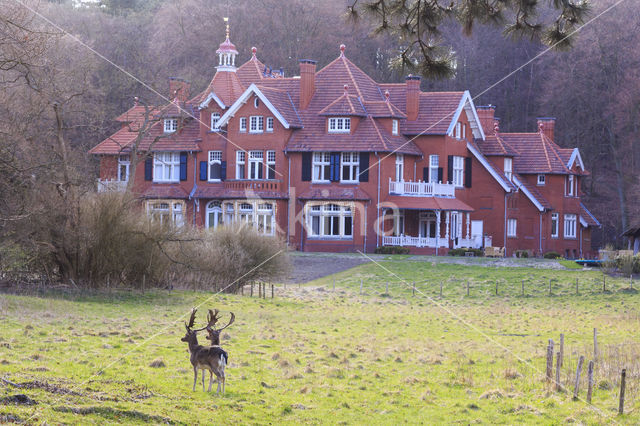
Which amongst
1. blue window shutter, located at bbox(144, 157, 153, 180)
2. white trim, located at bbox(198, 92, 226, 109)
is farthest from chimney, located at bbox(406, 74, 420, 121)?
blue window shutter, located at bbox(144, 157, 153, 180)

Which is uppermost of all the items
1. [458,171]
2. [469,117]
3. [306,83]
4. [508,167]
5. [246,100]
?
[306,83]

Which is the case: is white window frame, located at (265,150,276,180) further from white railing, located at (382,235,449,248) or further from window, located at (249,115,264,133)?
white railing, located at (382,235,449,248)

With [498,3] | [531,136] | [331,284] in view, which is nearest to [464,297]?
[331,284]

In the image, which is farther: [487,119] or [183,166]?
[487,119]

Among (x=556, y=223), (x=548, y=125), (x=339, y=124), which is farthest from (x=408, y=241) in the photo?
(x=548, y=125)

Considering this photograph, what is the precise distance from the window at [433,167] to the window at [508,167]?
576 centimetres

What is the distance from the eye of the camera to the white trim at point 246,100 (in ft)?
158

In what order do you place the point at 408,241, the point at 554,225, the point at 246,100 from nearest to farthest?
the point at 408,241 → the point at 246,100 → the point at 554,225

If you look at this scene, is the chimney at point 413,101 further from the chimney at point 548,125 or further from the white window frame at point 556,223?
the chimney at point 548,125

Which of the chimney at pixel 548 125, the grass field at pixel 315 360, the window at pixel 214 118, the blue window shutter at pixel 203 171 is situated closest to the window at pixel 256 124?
the window at pixel 214 118

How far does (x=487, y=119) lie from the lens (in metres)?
56.0

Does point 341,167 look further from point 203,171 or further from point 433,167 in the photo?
point 203,171

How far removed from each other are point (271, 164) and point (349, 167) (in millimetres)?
3976

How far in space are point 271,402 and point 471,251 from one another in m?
33.6
